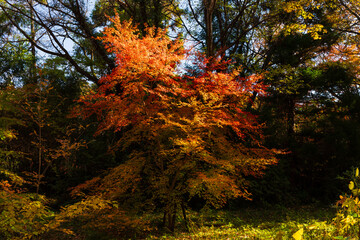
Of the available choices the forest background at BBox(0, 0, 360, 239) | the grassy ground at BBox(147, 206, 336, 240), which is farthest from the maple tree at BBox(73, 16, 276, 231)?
the grassy ground at BBox(147, 206, 336, 240)

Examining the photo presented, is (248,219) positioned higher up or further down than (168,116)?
further down

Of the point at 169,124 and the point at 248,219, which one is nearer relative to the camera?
the point at 169,124

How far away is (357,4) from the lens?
32.9ft

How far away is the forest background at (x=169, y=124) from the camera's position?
4852 mm

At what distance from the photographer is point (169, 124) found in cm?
470

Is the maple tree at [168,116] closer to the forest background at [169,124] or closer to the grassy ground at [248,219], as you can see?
the forest background at [169,124]

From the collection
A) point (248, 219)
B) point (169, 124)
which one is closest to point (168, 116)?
point (169, 124)

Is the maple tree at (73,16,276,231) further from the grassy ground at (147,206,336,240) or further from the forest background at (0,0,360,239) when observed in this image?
the grassy ground at (147,206,336,240)

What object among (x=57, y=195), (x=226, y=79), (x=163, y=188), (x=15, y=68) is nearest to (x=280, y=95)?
(x=226, y=79)

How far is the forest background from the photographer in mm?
4852

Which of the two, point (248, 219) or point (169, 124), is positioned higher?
point (169, 124)

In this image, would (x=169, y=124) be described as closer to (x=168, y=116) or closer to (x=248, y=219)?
(x=168, y=116)

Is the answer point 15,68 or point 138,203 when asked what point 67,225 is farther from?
point 15,68

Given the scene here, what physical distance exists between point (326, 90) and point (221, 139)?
7953mm
